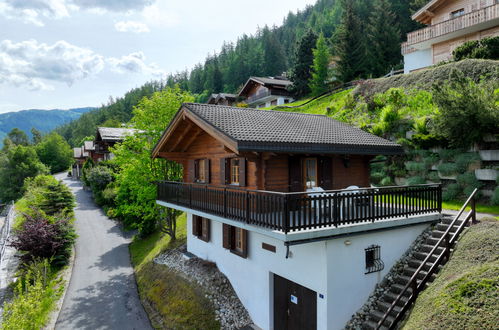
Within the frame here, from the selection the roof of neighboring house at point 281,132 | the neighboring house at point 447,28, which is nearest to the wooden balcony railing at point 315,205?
the roof of neighboring house at point 281,132

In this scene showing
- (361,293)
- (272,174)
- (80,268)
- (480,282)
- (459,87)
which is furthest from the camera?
(80,268)

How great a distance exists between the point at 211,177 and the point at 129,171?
882 cm

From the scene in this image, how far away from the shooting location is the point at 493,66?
19812 mm

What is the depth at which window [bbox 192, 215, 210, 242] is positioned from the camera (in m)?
16.5

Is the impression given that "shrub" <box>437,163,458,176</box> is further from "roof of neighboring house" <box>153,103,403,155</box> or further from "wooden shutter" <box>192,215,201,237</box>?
"wooden shutter" <box>192,215,201,237</box>

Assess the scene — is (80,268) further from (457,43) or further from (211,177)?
(457,43)

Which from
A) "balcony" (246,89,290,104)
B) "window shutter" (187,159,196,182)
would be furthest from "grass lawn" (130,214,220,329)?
"balcony" (246,89,290,104)

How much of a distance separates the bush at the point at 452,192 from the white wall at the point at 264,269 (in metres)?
9.63

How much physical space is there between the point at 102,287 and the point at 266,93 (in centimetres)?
4383

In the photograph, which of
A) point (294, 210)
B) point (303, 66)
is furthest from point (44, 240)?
point (303, 66)

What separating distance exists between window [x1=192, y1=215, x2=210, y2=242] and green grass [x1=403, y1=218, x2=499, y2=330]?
1012 centimetres

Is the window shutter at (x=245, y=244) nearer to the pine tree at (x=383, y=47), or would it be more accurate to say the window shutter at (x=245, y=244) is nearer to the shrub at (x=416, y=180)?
the shrub at (x=416, y=180)

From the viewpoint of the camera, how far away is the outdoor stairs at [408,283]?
896cm

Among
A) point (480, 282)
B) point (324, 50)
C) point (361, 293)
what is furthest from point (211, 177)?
point (324, 50)
